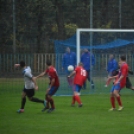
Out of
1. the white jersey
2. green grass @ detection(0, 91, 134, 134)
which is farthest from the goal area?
the white jersey

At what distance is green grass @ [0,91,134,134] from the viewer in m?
14.7

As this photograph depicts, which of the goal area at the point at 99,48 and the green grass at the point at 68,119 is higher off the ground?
the goal area at the point at 99,48

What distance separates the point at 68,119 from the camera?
17.1 metres

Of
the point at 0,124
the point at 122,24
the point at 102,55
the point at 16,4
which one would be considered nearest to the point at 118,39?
the point at 102,55

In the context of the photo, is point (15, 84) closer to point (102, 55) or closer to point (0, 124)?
point (102, 55)

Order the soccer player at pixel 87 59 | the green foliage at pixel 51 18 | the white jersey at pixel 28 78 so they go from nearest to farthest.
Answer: the white jersey at pixel 28 78 < the soccer player at pixel 87 59 < the green foliage at pixel 51 18

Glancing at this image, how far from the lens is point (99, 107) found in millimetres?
20719

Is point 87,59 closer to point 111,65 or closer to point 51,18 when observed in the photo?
point 111,65

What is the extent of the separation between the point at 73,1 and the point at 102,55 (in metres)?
7.33

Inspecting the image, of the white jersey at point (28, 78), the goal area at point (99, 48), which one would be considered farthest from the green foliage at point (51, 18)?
the white jersey at point (28, 78)

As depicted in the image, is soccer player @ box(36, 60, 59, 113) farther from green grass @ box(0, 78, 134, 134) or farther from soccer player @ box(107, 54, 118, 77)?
soccer player @ box(107, 54, 118, 77)

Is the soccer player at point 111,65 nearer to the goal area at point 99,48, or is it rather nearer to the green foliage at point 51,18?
the goal area at point 99,48

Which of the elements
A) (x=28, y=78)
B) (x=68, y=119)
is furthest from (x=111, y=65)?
(x=68, y=119)

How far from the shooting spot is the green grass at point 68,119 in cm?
1466
